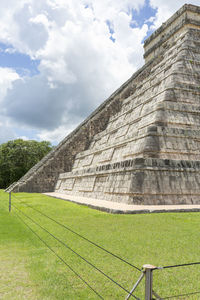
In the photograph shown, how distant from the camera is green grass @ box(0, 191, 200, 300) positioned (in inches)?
111

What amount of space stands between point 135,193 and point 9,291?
594cm

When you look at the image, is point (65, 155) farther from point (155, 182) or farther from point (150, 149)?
point (155, 182)

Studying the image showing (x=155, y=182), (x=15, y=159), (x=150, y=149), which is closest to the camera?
(x=155, y=182)

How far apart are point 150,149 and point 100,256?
620 centimetres

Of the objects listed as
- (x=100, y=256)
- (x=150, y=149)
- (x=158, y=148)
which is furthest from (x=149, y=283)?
(x=158, y=148)

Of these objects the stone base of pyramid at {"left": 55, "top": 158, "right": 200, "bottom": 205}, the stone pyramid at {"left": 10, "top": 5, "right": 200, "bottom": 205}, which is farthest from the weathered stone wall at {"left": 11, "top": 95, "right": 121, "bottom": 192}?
the stone base of pyramid at {"left": 55, "top": 158, "right": 200, "bottom": 205}

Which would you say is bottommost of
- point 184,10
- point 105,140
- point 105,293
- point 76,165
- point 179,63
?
point 105,293

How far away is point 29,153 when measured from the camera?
31531 mm

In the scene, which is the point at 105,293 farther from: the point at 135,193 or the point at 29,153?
the point at 29,153

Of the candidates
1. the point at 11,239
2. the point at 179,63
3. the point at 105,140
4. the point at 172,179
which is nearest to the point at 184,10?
the point at 179,63

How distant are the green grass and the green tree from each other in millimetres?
25156

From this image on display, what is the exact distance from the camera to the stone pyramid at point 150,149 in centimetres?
870

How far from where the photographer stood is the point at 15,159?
30625 mm

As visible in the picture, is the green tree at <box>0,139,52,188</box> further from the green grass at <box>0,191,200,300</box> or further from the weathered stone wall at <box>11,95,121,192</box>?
the green grass at <box>0,191,200,300</box>
